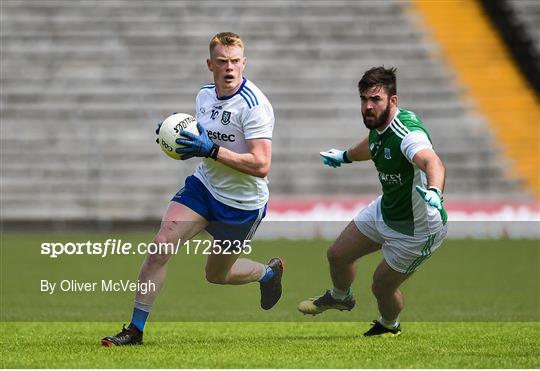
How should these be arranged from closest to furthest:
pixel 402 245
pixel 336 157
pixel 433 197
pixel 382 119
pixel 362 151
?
pixel 433 197, pixel 382 119, pixel 402 245, pixel 362 151, pixel 336 157

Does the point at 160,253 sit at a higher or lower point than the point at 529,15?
lower

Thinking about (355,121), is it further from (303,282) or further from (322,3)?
(303,282)

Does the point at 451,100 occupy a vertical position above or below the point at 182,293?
above

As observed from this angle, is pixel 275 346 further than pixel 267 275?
No

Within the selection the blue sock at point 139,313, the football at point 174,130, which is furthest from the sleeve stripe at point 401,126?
the blue sock at point 139,313

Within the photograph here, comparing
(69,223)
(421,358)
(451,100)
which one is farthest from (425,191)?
(451,100)

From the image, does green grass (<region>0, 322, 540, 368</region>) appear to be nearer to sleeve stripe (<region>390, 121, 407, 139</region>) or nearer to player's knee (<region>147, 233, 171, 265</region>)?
player's knee (<region>147, 233, 171, 265</region>)

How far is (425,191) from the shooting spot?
22.3ft

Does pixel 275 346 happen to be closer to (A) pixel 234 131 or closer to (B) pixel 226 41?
(A) pixel 234 131

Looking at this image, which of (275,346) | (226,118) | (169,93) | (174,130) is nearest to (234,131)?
(226,118)

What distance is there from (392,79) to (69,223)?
12.6 metres

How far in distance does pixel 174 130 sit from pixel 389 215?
1.61 metres

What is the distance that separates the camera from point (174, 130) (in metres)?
7.40

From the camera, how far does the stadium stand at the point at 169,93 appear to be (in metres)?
20.1
